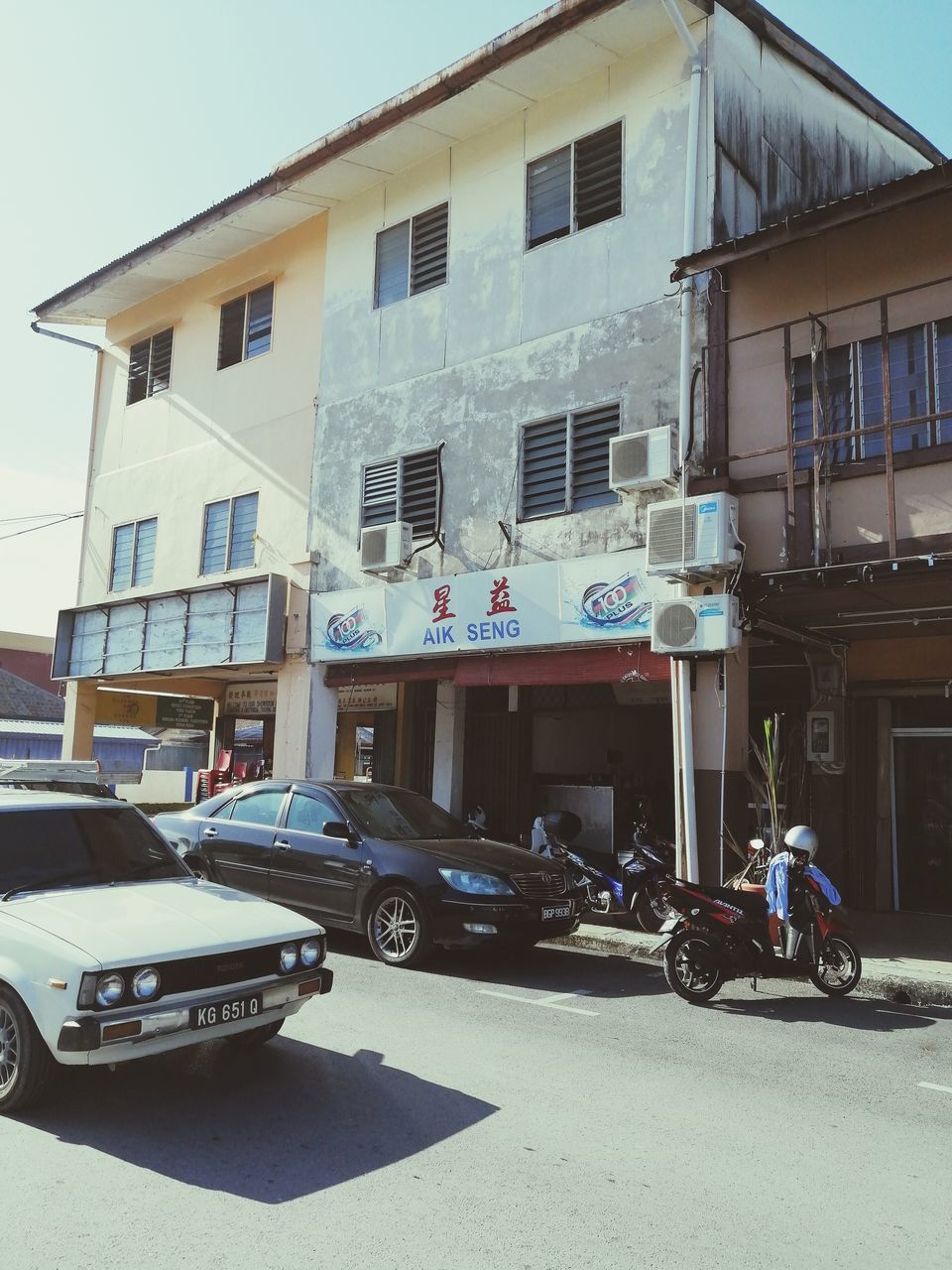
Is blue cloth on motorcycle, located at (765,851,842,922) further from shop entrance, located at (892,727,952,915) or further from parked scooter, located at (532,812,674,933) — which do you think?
shop entrance, located at (892,727,952,915)

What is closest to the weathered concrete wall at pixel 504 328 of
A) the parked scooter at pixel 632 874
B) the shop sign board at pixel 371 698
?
the shop sign board at pixel 371 698

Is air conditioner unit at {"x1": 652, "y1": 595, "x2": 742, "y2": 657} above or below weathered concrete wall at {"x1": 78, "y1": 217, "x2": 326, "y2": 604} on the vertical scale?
below

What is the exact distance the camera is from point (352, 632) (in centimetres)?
1470

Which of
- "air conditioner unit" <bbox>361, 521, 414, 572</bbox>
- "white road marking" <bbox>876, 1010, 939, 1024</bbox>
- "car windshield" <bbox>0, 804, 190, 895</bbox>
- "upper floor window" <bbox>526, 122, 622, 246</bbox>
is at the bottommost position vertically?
"white road marking" <bbox>876, 1010, 939, 1024</bbox>

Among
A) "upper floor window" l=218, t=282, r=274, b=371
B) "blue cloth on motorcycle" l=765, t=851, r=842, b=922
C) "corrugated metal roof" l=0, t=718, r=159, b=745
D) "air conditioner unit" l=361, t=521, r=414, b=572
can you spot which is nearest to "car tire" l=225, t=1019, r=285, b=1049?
"blue cloth on motorcycle" l=765, t=851, r=842, b=922

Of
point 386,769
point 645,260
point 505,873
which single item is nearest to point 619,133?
point 645,260

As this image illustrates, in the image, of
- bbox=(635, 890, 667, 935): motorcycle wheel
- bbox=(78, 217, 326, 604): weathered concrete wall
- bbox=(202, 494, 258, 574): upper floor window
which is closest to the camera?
bbox=(635, 890, 667, 935): motorcycle wheel

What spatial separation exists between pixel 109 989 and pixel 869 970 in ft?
22.0

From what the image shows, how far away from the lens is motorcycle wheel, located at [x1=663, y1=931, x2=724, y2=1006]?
7660 mm

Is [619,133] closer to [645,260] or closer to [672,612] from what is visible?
[645,260]

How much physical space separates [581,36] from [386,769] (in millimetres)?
11539

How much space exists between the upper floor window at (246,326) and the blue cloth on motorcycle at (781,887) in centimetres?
1302

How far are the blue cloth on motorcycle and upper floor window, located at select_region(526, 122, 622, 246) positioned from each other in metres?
8.44

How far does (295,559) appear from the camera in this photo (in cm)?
1588
